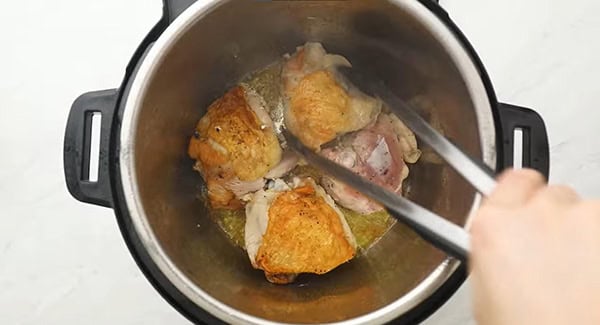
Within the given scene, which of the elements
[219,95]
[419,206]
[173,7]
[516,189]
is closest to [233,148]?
[219,95]

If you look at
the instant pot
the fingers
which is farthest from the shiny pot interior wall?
the fingers

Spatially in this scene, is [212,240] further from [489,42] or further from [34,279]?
[489,42]

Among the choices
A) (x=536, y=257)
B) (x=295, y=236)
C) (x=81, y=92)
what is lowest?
(x=295, y=236)

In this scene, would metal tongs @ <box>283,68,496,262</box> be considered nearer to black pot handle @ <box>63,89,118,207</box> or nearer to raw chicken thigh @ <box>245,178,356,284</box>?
raw chicken thigh @ <box>245,178,356,284</box>

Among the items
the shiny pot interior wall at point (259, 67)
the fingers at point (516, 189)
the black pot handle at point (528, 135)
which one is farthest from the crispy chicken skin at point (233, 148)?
the fingers at point (516, 189)

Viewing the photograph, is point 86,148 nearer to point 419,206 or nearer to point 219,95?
point 219,95

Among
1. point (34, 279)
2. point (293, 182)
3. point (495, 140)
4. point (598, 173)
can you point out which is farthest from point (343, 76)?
point (34, 279)
